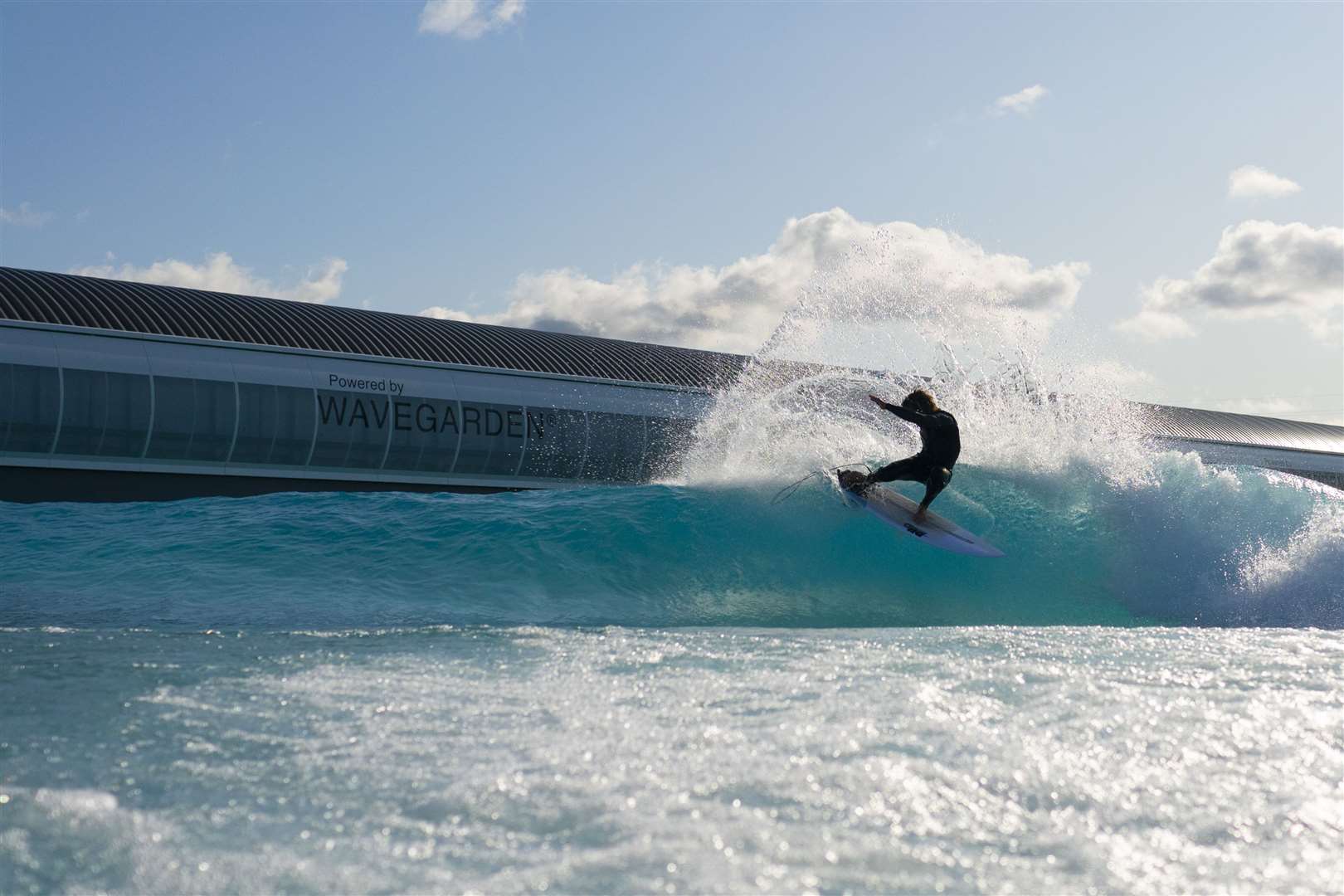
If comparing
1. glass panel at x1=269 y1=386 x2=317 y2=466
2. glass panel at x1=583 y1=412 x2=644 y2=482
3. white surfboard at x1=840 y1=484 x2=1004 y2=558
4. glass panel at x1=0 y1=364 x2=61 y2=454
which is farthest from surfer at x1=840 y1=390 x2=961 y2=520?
glass panel at x1=0 y1=364 x2=61 y2=454

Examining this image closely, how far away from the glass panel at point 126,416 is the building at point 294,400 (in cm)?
2

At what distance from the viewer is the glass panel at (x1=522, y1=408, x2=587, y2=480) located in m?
25.3

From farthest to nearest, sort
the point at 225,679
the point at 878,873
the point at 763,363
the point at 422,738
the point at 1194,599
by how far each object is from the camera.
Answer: the point at 763,363, the point at 1194,599, the point at 225,679, the point at 422,738, the point at 878,873

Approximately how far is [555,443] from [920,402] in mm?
15470

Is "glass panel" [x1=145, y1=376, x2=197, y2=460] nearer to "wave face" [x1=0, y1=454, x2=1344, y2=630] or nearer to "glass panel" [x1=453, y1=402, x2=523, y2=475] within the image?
"glass panel" [x1=453, y1=402, x2=523, y2=475]

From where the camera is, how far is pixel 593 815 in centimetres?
378

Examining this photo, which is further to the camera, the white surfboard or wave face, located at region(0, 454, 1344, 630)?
the white surfboard

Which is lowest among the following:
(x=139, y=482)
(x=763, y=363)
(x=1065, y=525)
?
(x=139, y=482)

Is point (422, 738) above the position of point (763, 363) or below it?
below

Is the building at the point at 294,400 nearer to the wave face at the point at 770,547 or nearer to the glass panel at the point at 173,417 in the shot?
the glass panel at the point at 173,417

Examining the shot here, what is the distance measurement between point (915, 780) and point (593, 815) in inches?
49.3

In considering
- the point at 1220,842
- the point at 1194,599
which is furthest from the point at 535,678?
the point at 1194,599

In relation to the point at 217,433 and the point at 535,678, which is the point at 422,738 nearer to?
the point at 535,678

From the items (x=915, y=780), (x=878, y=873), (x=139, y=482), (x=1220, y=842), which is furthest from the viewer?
(x=139, y=482)
